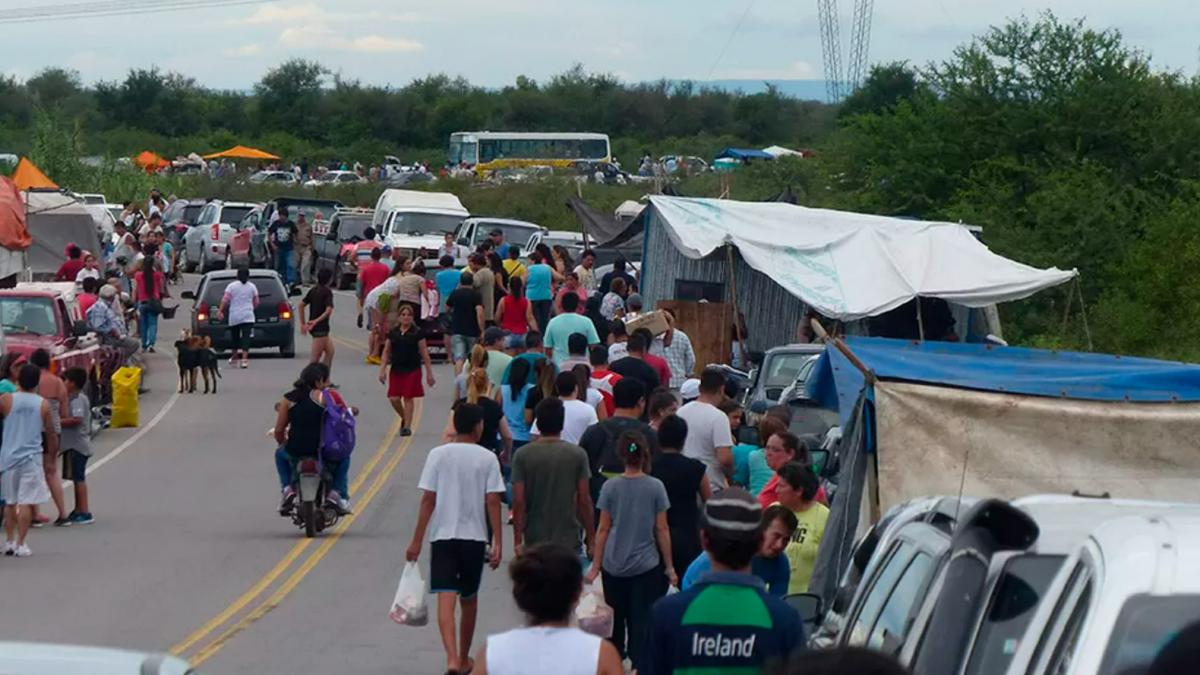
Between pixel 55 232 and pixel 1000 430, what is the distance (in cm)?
2965

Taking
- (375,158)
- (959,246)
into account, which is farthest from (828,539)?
(375,158)

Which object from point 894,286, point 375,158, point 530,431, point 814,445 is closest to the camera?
point 530,431

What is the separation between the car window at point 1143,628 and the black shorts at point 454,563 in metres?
7.55

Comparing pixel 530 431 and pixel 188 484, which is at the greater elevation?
pixel 530 431

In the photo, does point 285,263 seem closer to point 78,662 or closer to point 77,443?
point 77,443

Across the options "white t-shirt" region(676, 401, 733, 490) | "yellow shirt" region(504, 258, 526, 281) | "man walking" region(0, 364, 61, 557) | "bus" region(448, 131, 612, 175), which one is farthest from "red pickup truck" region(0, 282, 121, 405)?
"bus" region(448, 131, 612, 175)

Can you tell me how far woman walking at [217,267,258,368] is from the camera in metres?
31.7

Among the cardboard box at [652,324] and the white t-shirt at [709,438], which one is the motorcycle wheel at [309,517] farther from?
the white t-shirt at [709,438]

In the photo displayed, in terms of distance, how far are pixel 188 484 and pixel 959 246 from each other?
9.39 m

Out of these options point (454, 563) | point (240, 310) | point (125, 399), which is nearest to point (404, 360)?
point (125, 399)

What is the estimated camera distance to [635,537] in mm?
10406

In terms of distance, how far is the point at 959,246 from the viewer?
23.7m

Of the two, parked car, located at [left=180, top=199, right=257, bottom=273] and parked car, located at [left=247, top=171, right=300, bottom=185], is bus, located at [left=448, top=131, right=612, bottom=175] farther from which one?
parked car, located at [left=180, top=199, right=257, bottom=273]

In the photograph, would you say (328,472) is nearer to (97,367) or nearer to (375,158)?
(97,367)
